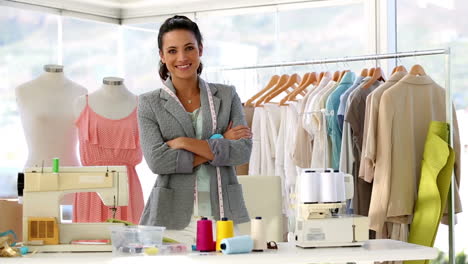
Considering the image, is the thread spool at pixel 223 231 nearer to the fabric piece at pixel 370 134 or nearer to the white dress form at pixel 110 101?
the fabric piece at pixel 370 134

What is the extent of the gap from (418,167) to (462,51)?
3.28 ft

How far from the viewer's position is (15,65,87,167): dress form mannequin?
17.1 ft

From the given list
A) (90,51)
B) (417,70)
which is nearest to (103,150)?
(90,51)

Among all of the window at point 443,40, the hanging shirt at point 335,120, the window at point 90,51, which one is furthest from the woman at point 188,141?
the window at point 90,51

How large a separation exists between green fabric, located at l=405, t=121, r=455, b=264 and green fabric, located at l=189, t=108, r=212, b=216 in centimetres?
135

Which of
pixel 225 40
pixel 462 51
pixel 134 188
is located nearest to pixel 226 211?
pixel 134 188

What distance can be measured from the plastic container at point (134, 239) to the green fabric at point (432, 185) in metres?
1.77

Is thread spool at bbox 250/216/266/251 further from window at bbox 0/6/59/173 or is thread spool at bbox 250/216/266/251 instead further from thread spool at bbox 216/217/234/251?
window at bbox 0/6/59/173

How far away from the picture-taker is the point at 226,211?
12.2 ft

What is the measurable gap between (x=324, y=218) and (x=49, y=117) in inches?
96.0

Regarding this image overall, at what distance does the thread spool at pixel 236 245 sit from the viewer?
123 inches

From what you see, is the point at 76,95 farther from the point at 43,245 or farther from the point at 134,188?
the point at 43,245

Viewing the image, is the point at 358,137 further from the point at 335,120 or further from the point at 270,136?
the point at 270,136

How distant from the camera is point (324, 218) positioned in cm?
334
